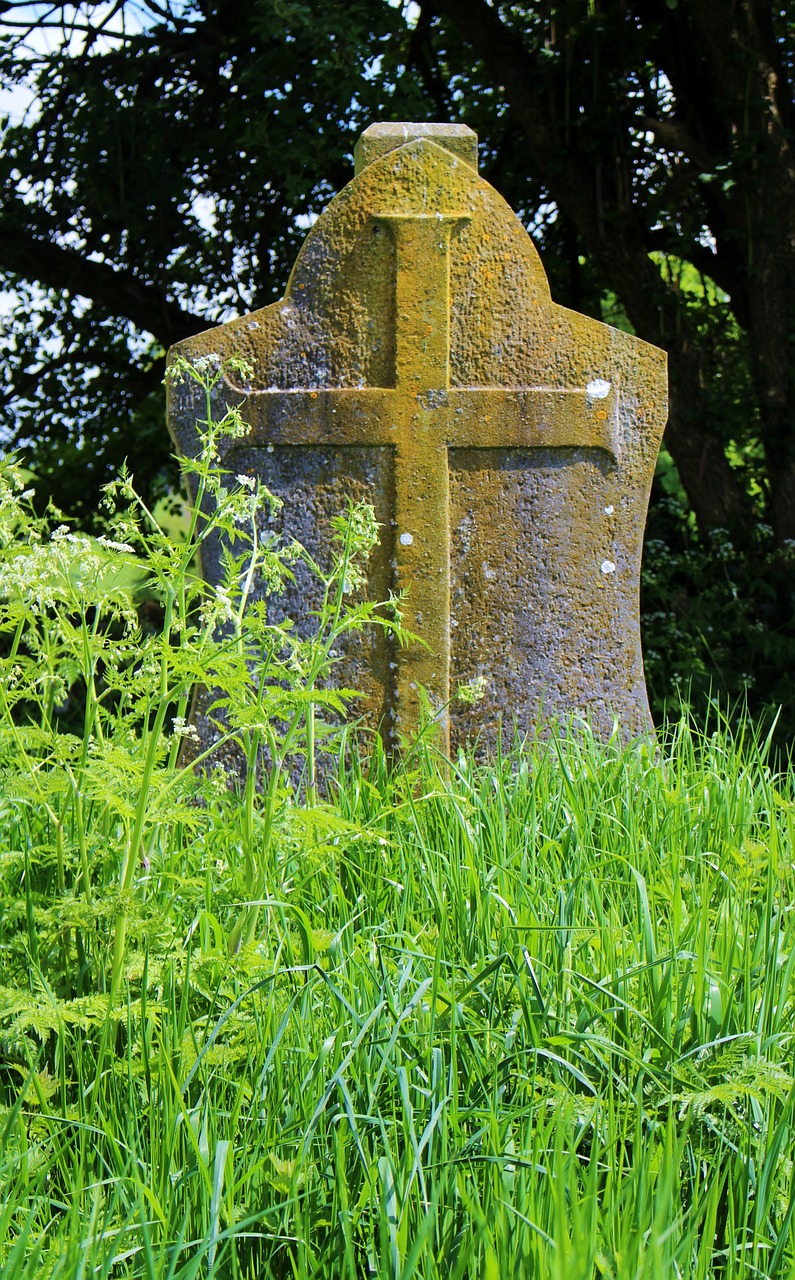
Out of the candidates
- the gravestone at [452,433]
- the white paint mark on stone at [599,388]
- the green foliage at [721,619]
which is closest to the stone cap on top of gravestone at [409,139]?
the gravestone at [452,433]

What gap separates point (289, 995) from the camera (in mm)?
1627

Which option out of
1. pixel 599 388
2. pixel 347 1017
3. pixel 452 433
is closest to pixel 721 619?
pixel 599 388

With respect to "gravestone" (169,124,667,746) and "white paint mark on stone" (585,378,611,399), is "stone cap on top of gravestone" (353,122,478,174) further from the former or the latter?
"white paint mark on stone" (585,378,611,399)

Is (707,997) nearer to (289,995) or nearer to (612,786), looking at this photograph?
(289,995)

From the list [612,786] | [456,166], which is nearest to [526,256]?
[456,166]

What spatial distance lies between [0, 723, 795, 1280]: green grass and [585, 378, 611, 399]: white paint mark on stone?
1183 mm

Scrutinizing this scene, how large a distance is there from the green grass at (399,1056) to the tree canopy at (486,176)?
309cm

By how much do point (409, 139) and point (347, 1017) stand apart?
2196mm

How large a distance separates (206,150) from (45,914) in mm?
4799

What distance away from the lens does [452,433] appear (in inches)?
113

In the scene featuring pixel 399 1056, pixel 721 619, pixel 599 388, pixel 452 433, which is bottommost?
pixel 399 1056

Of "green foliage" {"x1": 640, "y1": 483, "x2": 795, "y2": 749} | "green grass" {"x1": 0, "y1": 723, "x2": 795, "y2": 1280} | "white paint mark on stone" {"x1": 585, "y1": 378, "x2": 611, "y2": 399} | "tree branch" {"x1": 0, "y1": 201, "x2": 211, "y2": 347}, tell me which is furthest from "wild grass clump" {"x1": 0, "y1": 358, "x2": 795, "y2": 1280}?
"tree branch" {"x1": 0, "y1": 201, "x2": 211, "y2": 347}

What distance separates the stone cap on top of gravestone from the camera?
2955mm

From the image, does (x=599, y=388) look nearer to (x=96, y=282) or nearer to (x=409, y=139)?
(x=409, y=139)
